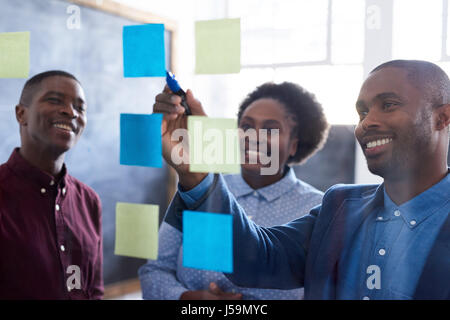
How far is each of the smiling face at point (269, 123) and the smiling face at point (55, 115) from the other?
27 centimetres

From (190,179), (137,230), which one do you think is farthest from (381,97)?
(137,230)

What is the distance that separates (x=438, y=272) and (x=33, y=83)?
2.01 ft

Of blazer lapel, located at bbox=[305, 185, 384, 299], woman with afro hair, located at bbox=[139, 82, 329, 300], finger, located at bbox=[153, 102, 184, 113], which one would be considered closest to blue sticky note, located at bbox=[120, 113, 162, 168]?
finger, located at bbox=[153, 102, 184, 113]

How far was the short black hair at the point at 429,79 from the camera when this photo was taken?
42cm

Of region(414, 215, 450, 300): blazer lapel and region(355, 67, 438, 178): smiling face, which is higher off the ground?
region(355, 67, 438, 178): smiling face

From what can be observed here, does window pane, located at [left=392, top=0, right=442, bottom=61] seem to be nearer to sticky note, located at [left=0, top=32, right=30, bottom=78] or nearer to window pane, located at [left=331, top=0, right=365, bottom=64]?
window pane, located at [left=331, top=0, right=365, bottom=64]

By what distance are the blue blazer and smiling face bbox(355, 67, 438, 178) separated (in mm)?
38

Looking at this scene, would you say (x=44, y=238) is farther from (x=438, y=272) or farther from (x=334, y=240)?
(x=438, y=272)

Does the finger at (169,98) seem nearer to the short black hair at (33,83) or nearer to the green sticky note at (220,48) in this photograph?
the green sticky note at (220,48)

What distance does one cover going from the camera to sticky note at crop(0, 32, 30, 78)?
63cm

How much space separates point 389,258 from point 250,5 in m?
0.35

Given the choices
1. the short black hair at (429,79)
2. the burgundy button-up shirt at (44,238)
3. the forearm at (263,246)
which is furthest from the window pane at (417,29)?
the burgundy button-up shirt at (44,238)

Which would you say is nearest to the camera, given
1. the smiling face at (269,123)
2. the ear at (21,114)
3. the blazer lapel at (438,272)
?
the blazer lapel at (438,272)

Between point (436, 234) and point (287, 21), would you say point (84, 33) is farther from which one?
point (436, 234)
